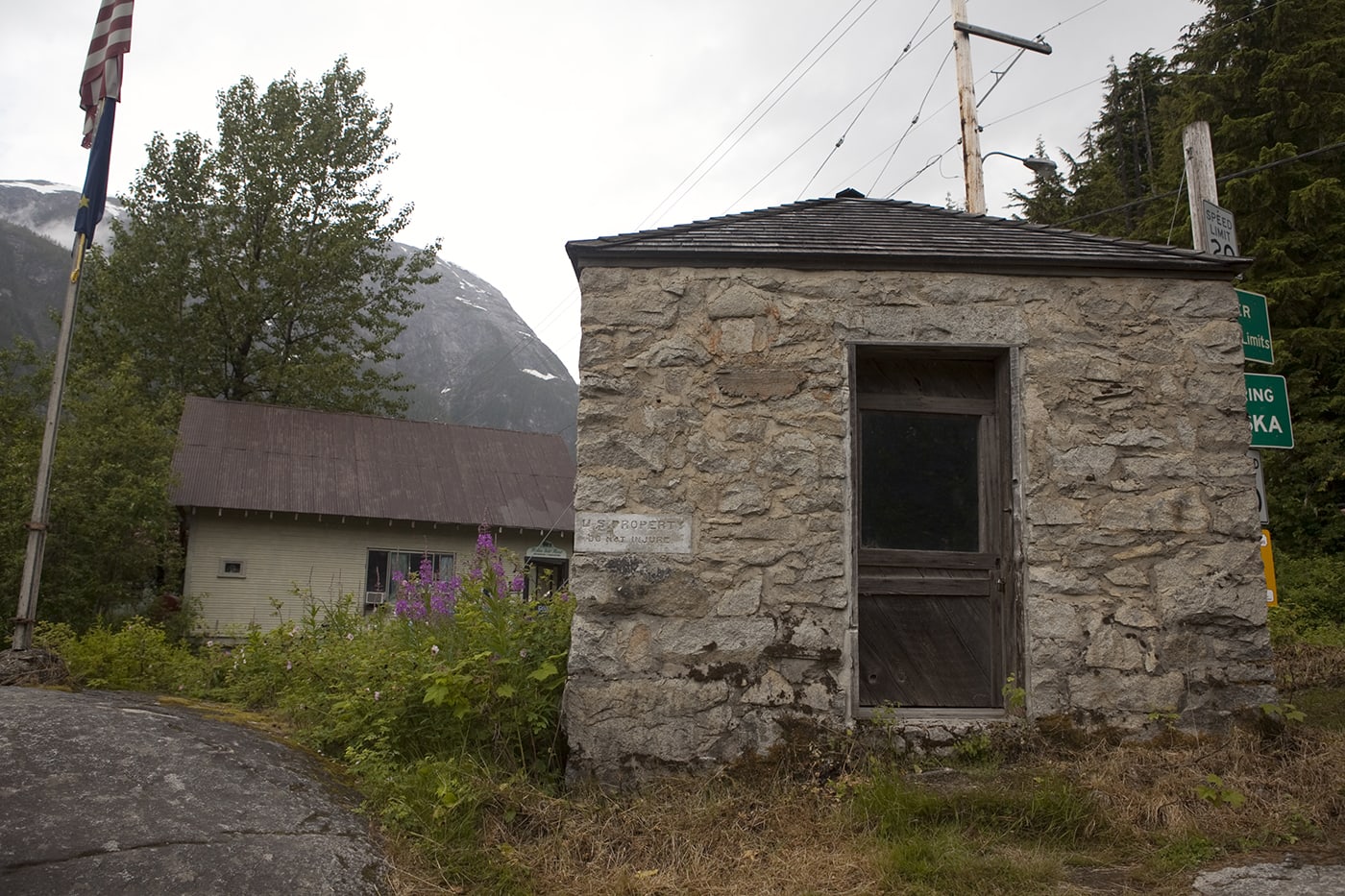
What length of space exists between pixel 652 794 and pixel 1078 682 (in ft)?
7.48

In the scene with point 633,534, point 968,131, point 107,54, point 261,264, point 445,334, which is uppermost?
point 445,334

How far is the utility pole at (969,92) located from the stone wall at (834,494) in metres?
5.42

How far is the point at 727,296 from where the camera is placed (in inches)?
205

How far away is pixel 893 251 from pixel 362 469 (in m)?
15.1

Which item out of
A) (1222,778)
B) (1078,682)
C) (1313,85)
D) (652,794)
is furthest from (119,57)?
(1313,85)

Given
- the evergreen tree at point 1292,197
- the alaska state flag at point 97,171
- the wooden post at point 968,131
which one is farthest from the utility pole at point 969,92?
the alaska state flag at point 97,171

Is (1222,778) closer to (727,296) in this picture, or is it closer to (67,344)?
(727,296)

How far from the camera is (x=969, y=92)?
Answer: 10500mm

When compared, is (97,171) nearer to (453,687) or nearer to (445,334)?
(453,687)

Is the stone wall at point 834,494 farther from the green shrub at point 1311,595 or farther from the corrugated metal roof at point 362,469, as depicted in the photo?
the corrugated metal roof at point 362,469

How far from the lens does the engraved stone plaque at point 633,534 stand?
491 centimetres

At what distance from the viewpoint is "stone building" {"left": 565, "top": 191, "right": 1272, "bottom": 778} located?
4820 millimetres

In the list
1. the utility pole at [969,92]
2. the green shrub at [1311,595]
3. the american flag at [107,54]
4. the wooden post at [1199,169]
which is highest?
the utility pole at [969,92]

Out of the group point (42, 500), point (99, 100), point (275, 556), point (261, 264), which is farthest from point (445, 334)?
point (42, 500)
